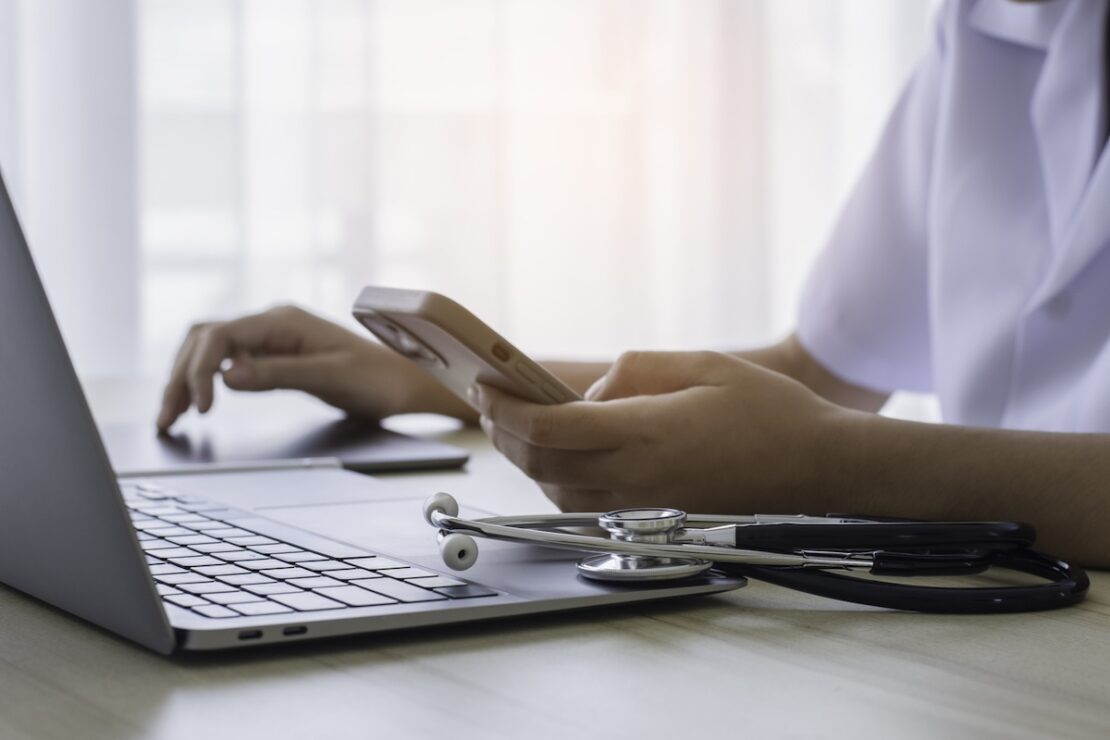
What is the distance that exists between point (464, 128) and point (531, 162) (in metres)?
0.14

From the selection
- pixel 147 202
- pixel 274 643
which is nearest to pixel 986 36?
pixel 274 643

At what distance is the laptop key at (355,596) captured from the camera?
424mm

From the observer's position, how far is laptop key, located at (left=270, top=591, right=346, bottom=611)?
42 cm

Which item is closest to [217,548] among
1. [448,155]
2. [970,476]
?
[970,476]

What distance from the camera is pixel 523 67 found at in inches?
89.2

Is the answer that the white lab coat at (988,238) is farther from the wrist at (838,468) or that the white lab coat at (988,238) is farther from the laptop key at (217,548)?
the laptop key at (217,548)

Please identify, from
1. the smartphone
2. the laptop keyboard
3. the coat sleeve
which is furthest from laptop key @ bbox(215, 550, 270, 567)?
the coat sleeve

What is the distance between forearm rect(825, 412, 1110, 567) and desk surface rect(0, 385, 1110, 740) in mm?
116

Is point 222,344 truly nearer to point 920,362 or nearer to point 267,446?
point 267,446

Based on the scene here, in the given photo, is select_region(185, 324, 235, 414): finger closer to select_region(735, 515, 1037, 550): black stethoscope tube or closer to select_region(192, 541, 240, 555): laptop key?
select_region(192, 541, 240, 555): laptop key

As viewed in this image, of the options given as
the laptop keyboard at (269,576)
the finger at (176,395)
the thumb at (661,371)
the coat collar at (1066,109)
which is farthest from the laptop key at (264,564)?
the coat collar at (1066,109)

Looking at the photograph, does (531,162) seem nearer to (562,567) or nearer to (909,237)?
(909,237)

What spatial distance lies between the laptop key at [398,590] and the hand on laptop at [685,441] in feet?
0.50

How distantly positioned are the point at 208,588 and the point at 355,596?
5cm
